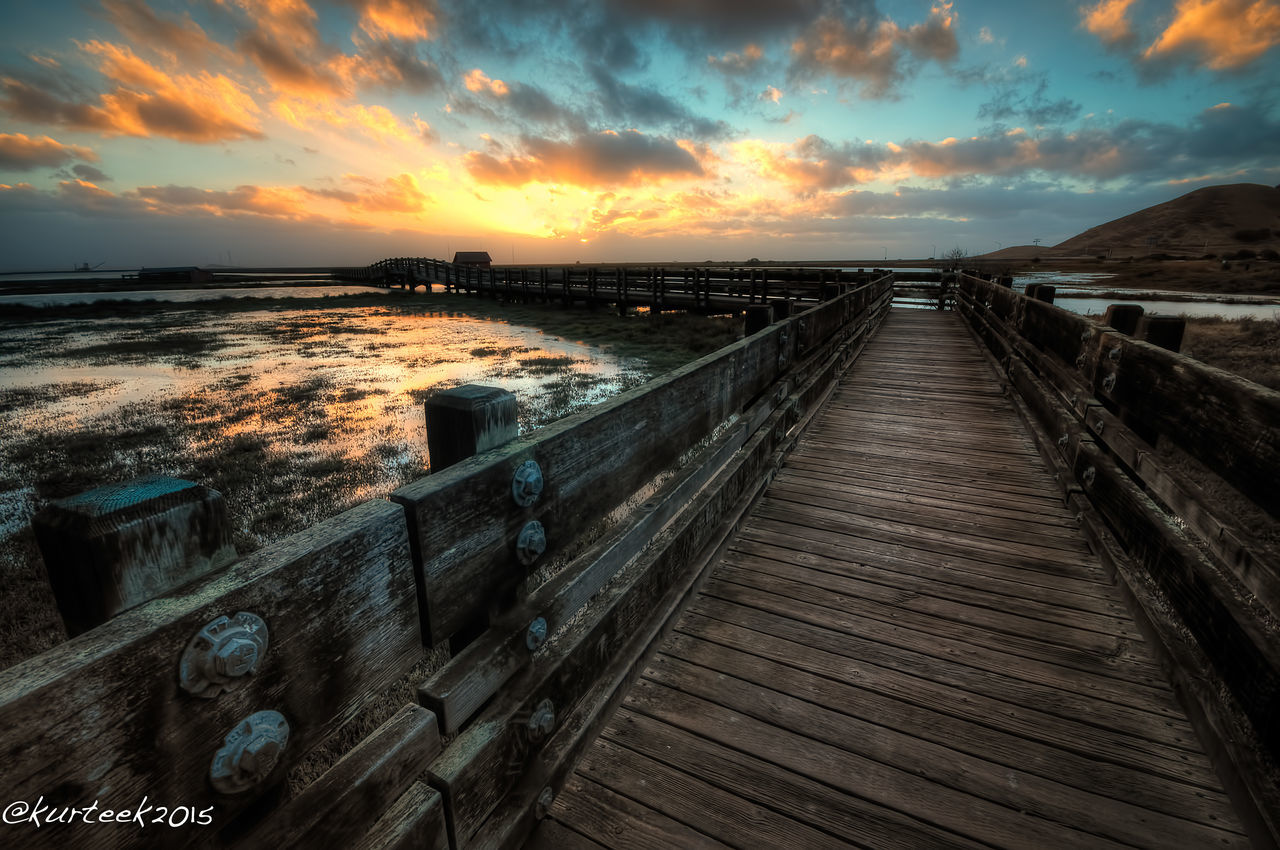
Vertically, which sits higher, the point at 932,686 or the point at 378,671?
the point at 378,671

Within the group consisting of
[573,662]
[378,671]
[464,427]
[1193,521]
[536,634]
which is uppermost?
[464,427]

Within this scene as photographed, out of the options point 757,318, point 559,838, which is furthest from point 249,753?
point 757,318

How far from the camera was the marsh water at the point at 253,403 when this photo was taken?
628 centimetres

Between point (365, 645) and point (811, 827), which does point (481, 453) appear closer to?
point (365, 645)

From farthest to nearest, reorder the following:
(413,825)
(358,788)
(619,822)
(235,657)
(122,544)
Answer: (619,822)
(413,825)
(358,788)
(235,657)
(122,544)

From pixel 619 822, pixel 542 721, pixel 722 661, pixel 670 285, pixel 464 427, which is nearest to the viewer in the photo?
pixel 464 427

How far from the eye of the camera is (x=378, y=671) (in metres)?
1.15

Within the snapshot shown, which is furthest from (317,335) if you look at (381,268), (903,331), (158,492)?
(381,268)

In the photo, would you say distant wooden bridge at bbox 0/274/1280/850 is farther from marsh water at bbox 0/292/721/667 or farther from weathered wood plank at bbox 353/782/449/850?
marsh water at bbox 0/292/721/667

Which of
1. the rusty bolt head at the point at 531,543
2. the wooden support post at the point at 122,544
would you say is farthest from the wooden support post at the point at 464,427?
the wooden support post at the point at 122,544

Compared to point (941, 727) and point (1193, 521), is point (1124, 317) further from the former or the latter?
point (941, 727)

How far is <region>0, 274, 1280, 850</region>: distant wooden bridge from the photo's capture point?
0.86 meters

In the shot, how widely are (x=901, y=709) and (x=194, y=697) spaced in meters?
2.50

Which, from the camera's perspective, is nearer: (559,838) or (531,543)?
(531,543)
